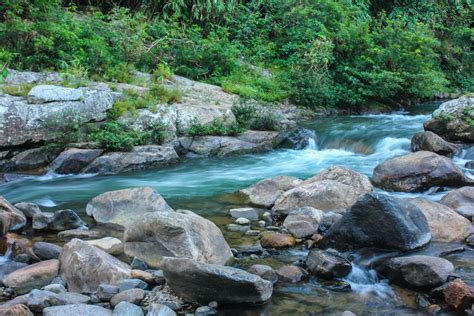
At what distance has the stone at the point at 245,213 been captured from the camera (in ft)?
25.2

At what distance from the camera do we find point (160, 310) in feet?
14.9

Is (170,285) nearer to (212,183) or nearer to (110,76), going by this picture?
(212,183)

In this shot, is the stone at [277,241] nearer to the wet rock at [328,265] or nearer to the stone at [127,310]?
the wet rock at [328,265]

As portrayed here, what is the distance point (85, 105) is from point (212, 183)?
4.00m

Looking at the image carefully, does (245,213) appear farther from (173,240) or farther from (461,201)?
(461,201)

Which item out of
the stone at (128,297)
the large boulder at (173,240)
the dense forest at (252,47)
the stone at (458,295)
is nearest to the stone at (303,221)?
the large boulder at (173,240)

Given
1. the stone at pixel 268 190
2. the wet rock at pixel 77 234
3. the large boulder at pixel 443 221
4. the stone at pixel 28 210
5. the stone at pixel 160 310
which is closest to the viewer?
the stone at pixel 160 310

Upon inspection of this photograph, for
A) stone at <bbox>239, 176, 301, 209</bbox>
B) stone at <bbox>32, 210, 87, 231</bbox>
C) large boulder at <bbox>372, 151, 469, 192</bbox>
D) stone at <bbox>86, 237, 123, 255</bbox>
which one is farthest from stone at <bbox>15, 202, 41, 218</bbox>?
large boulder at <bbox>372, 151, 469, 192</bbox>

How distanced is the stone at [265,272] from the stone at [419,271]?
123cm

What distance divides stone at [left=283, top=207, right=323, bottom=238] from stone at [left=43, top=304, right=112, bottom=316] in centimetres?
296

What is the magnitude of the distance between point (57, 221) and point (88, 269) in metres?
2.20

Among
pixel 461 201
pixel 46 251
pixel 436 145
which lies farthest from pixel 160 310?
pixel 436 145

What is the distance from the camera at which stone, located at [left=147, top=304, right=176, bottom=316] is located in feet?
14.9

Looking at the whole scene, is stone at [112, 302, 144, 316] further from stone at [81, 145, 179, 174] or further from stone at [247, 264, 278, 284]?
stone at [81, 145, 179, 174]
